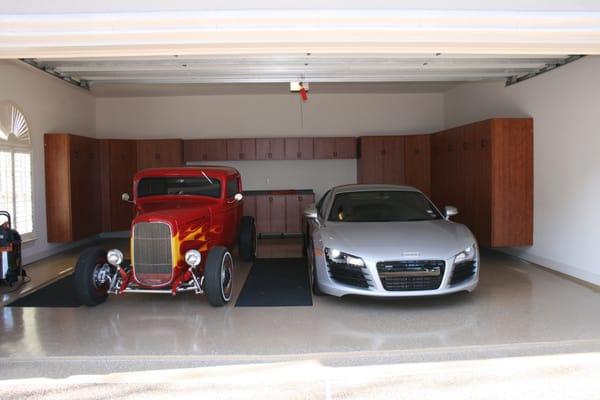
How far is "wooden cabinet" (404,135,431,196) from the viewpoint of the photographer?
30.2ft

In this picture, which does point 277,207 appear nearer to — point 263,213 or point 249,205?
point 263,213

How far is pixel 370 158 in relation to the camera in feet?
30.2

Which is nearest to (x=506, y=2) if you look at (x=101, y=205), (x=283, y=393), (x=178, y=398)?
Result: (x=283, y=393)

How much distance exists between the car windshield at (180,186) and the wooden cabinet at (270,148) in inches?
143

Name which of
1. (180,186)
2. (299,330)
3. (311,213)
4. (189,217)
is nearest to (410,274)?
(299,330)

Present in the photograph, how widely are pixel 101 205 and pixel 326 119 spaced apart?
4852 mm

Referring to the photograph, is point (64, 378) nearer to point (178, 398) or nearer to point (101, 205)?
point (178, 398)

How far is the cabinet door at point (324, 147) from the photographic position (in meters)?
9.34

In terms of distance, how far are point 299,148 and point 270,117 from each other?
101 centimetres

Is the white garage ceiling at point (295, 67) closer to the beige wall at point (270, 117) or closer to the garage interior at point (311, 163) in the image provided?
the garage interior at point (311, 163)

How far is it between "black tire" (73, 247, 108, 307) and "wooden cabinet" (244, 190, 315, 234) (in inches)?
181

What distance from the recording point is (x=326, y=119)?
32.1ft

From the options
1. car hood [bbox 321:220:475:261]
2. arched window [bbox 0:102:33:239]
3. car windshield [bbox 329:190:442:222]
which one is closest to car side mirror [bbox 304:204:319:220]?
car windshield [bbox 329:190:442:222]

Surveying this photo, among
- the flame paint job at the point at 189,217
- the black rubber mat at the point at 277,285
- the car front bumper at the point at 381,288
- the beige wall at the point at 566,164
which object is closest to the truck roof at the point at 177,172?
the flame paint job at the point at 189,217
